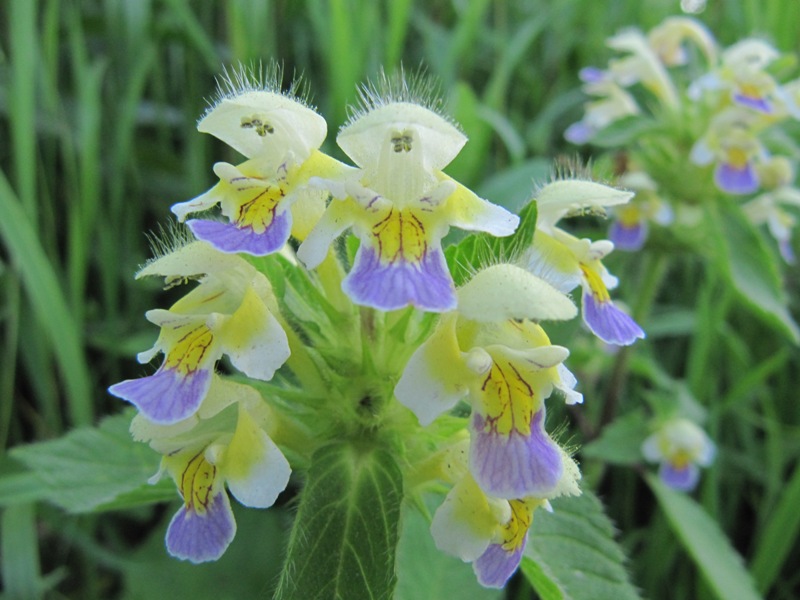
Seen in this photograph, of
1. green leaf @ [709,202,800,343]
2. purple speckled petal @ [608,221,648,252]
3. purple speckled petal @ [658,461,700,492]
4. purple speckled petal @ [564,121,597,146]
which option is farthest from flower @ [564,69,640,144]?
purple speckled petal @ [658,461,700,492]

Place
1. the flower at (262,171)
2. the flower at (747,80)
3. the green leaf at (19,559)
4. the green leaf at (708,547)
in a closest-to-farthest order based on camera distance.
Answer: the flower at (262,171)
the green leaf at (19,559)
the green leaf at (708,547)
the flower at (747,80)

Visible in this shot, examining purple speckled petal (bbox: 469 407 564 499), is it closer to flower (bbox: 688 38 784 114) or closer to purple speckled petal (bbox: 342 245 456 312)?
purple speckled petal (bbox: 342 245 456 312)

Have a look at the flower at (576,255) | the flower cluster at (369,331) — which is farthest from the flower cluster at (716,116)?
the flower cluster at (369,331)

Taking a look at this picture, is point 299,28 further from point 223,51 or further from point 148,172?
point 148,172

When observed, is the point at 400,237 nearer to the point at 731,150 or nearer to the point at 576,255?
the point at 576,255

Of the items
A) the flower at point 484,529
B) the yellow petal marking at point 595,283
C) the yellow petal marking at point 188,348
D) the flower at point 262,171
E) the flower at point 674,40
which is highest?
the flower at point 674,40

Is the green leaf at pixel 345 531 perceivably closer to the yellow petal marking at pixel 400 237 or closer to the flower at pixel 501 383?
the flower at pixel 501 383

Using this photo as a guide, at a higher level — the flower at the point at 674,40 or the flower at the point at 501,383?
the flower at the point at 674,40
